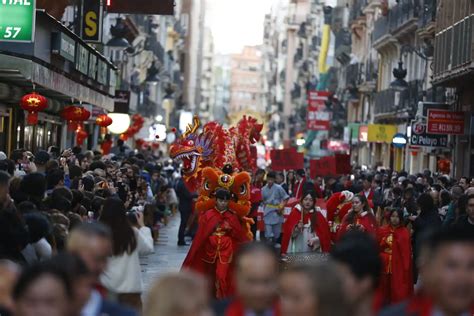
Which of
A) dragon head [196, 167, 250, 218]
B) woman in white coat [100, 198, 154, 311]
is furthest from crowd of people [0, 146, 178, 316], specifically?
dragon head [196, 167, 250, 218]

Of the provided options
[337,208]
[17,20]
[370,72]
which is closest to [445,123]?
[337,208]

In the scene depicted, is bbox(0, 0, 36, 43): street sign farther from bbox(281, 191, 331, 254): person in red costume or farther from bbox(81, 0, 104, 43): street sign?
bbox(81, 0, 104, 43): street sign

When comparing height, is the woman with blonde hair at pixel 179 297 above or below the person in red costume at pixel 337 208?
above

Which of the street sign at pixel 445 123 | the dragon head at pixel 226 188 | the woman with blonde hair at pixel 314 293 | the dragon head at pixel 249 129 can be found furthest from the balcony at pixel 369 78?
the woman with blonde hair at pixel 314 293

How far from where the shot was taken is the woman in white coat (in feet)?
34.6

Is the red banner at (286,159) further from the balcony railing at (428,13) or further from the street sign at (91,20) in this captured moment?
the balcony railing at (428,13)

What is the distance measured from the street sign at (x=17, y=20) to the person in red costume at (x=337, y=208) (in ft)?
17.0

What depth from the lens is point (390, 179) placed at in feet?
108

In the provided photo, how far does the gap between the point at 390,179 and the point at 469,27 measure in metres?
3.92

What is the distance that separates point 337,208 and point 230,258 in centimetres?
312

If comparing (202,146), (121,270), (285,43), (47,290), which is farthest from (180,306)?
(285,43)

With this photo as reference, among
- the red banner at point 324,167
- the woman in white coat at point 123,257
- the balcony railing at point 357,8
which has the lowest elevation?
the woman in white coat at point 123,257

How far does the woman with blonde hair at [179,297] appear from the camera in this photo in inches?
246

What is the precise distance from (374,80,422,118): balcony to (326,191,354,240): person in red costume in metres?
29.2
